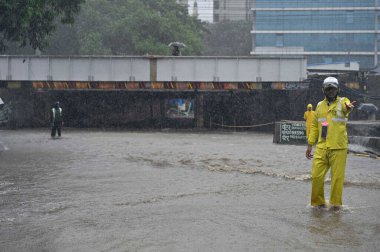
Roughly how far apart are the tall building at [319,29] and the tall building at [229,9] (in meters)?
28.4

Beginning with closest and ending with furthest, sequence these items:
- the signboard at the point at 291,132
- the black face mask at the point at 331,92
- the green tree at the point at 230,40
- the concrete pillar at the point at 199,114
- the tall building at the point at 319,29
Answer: the black face mask at the point at 331,92 → the signboard at the point at 291,132 → the concrete pillar at the point at 199,114 → the tall building at the point at 319,29 → the green tree at the point at 230,40

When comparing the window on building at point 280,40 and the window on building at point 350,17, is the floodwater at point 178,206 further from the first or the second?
the window on building at point 350,17

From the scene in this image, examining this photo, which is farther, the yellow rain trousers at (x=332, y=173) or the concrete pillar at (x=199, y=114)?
the concrete pillar at (x=199, y=114)

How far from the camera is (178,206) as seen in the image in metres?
7.77

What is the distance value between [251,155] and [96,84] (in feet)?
53.3

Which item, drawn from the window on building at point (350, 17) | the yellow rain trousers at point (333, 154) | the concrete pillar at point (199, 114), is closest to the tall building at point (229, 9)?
the window on building at point (350, 17)

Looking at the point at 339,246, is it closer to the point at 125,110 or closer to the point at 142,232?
the point at 142,232

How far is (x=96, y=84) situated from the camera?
30.3 meters

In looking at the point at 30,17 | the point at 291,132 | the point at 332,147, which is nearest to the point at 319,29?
the point at 291,132

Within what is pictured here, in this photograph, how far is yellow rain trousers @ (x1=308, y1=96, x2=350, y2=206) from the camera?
744cm

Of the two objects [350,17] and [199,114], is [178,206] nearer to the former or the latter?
[199,114]

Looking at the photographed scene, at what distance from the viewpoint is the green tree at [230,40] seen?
8088 cm

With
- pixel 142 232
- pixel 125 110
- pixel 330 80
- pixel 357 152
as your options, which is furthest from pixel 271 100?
pixel 142 232

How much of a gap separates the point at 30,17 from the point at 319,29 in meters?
64.3
